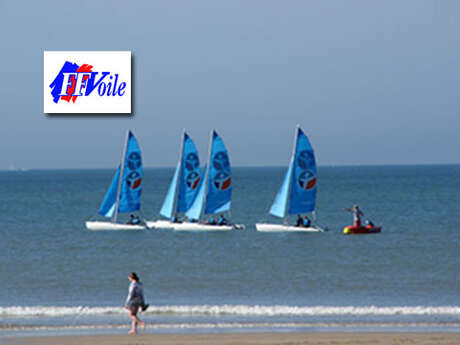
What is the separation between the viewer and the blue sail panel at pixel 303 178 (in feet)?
191

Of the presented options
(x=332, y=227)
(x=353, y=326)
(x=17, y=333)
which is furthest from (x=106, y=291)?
(x=332, y=227)

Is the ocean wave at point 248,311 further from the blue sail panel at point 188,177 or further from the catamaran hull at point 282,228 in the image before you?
the blue sail panel at point 188,177

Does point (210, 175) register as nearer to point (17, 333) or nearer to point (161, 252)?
point (161, 252)

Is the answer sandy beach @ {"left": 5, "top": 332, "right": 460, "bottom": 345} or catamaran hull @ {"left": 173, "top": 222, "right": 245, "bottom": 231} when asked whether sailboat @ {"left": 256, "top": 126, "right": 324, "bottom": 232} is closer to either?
catamaran hull @ {"left": 173, "top": 222, "right": 245, "bottom": 231}

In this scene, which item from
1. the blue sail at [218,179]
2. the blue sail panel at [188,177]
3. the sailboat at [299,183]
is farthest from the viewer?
A: the blue sail panel at [188,177]

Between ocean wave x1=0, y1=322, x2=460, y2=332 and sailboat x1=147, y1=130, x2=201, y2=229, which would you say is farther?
sailboat x1=147, y1=130, x2=201, y2=229

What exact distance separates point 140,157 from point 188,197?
479 centimetres

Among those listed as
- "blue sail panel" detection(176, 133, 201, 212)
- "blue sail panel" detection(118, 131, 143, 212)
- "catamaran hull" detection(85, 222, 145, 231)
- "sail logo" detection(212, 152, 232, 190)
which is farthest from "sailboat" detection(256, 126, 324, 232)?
"blue sail panel" detection(118, 131, 143, 212)

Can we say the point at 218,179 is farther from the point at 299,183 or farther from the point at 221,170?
the point at 299,183

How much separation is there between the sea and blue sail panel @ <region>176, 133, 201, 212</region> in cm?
313

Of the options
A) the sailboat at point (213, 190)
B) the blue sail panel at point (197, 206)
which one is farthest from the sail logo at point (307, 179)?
the blue sail panel at point (197, 206)

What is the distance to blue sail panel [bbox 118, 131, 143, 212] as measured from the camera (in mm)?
64500

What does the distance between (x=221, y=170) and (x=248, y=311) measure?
114 feet

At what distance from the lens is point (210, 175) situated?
2491 inches
